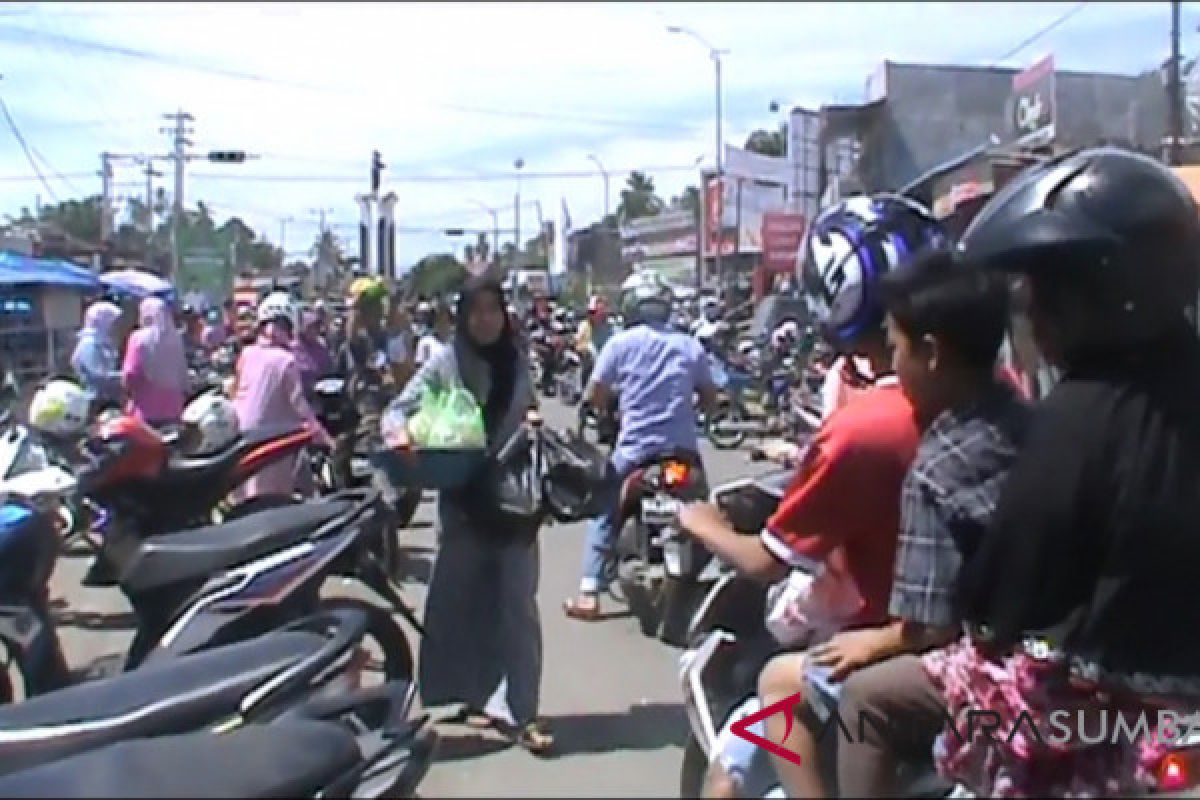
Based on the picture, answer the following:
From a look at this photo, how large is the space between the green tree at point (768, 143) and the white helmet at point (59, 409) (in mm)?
4633

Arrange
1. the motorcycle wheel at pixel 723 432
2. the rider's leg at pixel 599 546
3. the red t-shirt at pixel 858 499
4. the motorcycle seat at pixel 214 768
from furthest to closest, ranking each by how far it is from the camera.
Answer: the motorcycle wheel at pixel 723 432, the rider's leg at pixel 599 546, the red t-shirt at pixel 858 499, the motorcycle seat at pixel 214 768

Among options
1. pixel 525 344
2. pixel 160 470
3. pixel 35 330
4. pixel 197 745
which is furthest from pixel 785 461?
pixel 35 330

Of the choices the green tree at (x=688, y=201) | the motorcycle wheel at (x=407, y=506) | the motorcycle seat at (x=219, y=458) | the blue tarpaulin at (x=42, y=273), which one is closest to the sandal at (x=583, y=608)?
the motorcycle wheel at (x=407, y=506)

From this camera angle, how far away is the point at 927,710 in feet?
6.23

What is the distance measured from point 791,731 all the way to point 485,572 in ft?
4.89

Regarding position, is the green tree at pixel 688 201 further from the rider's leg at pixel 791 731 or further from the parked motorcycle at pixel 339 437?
the parked motorcycle at pixel 339 437

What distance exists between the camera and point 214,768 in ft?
5.89

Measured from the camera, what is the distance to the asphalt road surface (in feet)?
5.77

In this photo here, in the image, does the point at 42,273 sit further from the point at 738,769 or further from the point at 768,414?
the point at 738,769

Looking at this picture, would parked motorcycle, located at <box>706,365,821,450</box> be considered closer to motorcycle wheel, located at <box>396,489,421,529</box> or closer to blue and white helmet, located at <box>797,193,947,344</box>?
blue and white helmet, located at <box>797,193,947,344</box>

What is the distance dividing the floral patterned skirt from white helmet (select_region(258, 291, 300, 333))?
1.90 meters

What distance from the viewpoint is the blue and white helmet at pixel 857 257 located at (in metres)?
1.78

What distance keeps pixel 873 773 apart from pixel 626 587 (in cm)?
169

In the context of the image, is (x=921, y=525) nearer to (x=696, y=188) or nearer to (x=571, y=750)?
(x=571, y=750)
